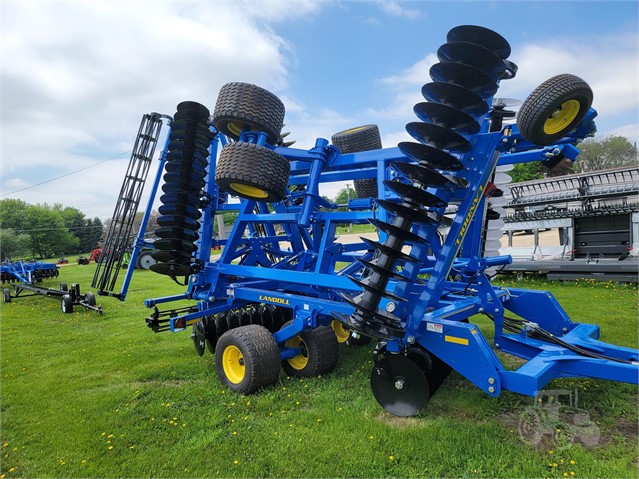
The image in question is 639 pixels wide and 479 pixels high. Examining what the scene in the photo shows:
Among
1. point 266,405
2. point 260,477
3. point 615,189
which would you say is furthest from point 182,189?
point 615,189

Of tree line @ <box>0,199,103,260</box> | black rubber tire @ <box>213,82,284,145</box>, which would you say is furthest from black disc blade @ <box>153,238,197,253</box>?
tree line @ <box>0,199,103,260</box>

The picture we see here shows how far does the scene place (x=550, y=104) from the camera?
2592 millimetres

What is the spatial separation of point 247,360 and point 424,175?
96.5 inches

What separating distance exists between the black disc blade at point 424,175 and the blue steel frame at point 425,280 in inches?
7.8

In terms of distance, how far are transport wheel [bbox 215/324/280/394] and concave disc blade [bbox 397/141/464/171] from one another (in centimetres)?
236

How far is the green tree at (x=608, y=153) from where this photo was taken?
39803mm

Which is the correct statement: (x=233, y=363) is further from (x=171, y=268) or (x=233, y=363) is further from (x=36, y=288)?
(x=36, y=288)

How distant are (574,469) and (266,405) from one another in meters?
2.46

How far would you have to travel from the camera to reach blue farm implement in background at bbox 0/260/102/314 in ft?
31.8

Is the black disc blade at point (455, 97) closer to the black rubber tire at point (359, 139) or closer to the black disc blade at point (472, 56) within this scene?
the black disc blade at point (472, 56)

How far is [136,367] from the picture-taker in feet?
17.0

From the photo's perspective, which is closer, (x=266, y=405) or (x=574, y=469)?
(x=574, y=469)

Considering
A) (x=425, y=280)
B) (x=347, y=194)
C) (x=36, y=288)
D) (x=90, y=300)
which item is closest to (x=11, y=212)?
(x=36, y=288)

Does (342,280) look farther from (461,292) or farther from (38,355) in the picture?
(38,355)
